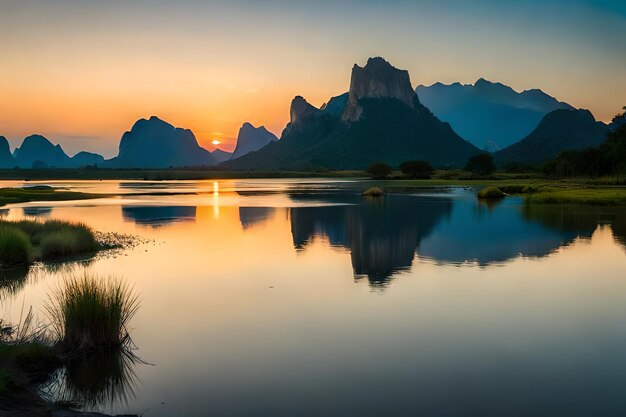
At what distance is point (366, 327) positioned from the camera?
14320 millimetres

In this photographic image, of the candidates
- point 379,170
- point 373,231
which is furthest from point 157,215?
point 379,170

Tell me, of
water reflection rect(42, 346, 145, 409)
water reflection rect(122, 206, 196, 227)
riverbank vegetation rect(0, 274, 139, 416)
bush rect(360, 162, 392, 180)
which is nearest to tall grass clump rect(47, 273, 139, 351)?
riverbank vegetation rect(0, 274, 139, 416)

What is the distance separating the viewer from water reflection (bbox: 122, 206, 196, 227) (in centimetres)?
4591

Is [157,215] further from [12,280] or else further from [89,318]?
[89,318]

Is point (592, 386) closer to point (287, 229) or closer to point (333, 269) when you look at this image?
point (333, 269)

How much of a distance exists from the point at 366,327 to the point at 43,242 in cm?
1914

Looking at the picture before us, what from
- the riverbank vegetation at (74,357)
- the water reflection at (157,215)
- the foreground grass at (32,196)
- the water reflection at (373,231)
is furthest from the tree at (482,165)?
the riverbank vegetation at (74,357)

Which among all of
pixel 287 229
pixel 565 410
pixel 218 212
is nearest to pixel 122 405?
pixel 565 410

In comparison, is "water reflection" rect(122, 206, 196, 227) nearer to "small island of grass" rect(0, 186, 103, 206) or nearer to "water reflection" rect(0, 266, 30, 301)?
"small island of grass" rect(0, 186, 103, 206)

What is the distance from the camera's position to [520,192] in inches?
3275

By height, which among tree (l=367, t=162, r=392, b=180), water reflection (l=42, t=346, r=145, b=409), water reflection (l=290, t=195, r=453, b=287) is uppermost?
tree (l=367, t=162, r=392, b=180)

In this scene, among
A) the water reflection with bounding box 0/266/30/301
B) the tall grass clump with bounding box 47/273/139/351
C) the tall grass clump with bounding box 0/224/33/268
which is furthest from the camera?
the tall grass clump with bounding box 0/224/33/268

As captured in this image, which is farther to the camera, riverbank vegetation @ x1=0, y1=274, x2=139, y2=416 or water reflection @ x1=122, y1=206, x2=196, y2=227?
water reflection @ x1=122, y1=206, x2=196, y2=227

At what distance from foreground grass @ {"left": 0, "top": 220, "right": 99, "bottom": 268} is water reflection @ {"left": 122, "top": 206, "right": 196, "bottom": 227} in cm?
1260
